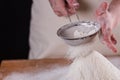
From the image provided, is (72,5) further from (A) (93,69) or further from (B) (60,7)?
(A) (93,69)

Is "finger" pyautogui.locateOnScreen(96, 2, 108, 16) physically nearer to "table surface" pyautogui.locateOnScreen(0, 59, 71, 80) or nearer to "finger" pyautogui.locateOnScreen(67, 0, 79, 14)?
"finger" pyautogui.locateOnScreen(67, 0, 79, 14)

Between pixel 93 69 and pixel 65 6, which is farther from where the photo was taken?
pixel 65 6

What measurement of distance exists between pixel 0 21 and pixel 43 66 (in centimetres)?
62

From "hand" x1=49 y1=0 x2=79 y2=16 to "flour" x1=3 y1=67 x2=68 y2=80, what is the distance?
0.20m

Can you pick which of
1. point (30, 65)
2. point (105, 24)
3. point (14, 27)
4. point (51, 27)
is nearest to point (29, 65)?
point (30, 65)

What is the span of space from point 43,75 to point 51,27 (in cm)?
24

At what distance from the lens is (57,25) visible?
3.79 feet

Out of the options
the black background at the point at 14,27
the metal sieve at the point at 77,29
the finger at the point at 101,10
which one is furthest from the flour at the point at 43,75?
the black background at the point at 14,27

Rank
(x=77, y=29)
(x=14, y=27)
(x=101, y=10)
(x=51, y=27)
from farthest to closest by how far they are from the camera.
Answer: (x=14, y=27) → (x=51, y=27) → (x=77, y=29) → (x=101, y=10)

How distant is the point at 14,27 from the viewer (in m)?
1.57

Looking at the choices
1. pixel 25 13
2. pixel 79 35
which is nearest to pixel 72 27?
pixel 79 35

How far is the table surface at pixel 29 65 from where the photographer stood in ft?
3.38

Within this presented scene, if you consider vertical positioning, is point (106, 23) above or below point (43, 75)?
above

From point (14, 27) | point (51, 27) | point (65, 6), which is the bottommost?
point (14, 27)
